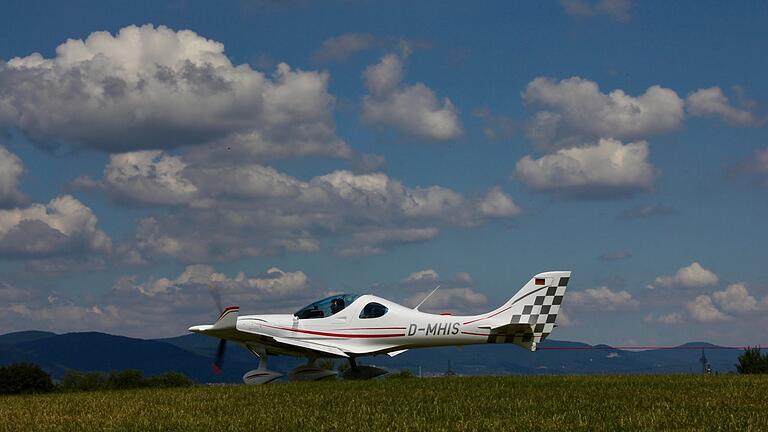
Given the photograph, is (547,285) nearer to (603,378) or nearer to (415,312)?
(415,312)

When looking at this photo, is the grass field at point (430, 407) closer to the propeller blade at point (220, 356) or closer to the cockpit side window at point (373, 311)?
the cockpit side window at point (373, 311)

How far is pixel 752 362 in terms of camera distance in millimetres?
32438

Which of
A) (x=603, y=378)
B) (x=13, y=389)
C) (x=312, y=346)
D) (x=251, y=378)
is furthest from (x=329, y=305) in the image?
(x=13, y=389)

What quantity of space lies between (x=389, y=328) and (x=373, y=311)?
0.72 m

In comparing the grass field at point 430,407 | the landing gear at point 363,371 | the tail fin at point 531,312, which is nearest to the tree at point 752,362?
the tail fin at point 531,312

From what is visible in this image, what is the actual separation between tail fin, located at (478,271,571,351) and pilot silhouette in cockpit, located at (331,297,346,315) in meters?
4.57

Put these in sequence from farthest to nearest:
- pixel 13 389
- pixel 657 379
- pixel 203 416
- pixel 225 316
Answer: pixel 13 389
pixel 225 316
pixel 657 379
pixel 203 416

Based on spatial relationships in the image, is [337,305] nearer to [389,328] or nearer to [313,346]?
[313,346]

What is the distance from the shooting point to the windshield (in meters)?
30.8

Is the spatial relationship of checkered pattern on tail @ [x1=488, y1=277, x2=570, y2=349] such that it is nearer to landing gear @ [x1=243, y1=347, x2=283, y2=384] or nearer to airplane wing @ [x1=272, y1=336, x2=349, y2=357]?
airplane wing @ [x1=272, y1=336, x2=349, y2=357]

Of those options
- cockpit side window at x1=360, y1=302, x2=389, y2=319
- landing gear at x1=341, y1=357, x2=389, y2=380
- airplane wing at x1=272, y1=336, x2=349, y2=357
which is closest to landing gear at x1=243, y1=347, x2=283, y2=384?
airplane wing at x1=272, y1=336, x2=349, y2=357

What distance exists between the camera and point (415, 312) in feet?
101

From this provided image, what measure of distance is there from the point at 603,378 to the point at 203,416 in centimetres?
1068

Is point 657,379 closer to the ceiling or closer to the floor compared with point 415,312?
closer to the floor
